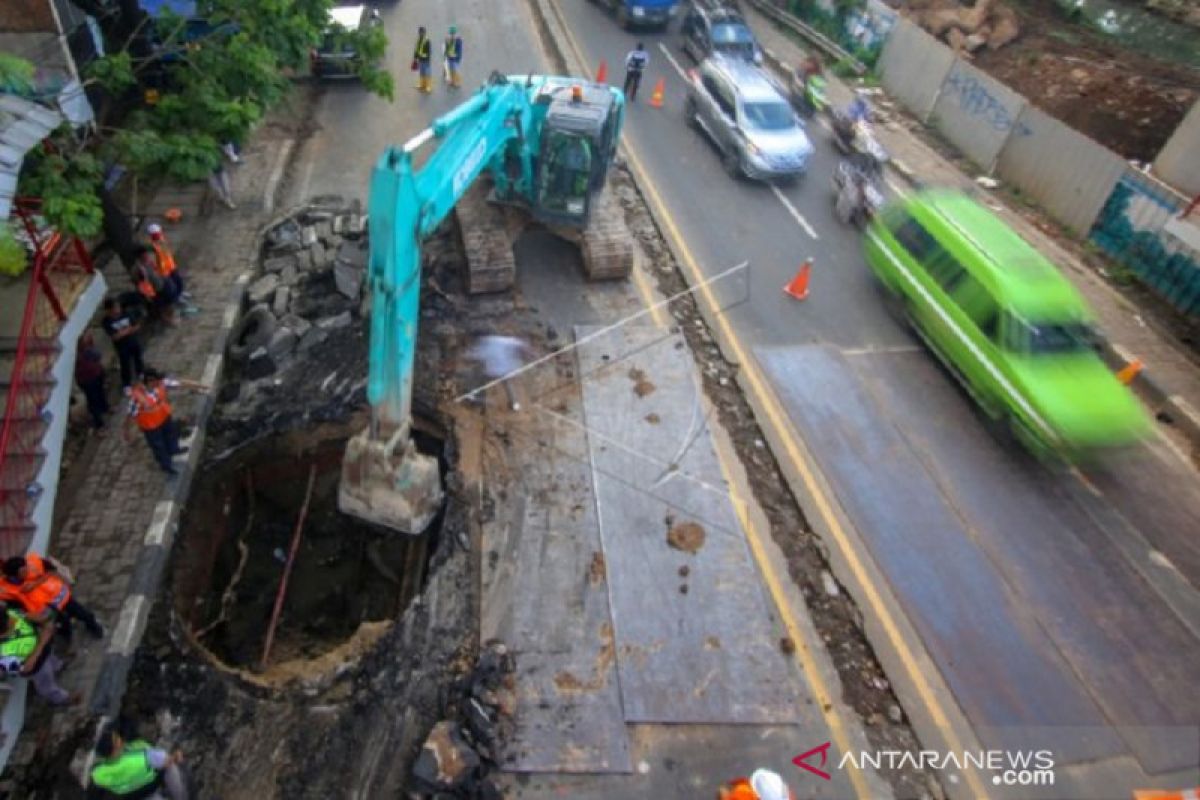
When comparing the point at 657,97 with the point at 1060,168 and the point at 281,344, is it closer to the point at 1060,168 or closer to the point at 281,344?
the point at 1060,168

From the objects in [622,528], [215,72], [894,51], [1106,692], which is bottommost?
[622,528]

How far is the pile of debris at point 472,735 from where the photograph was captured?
21.2ft

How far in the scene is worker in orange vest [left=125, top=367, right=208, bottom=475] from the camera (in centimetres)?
804

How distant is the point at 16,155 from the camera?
658 centimetres

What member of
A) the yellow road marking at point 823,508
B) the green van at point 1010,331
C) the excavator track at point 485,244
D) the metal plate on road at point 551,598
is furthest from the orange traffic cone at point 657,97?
the metal plate on road at point 551,598

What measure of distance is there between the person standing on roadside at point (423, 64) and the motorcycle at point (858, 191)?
9933 mm

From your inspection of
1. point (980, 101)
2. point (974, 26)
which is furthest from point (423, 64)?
point (974, 26)

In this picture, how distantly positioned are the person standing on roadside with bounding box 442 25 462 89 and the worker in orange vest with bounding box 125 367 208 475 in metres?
12.2

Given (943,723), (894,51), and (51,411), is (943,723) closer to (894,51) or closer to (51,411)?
(51,411)

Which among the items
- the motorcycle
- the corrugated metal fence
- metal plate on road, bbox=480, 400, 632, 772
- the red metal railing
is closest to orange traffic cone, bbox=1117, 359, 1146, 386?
the corrugated metal fence

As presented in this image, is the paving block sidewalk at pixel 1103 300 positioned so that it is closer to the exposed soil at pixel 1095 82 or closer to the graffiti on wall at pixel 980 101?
the graffiti on wall at pixel 980 101

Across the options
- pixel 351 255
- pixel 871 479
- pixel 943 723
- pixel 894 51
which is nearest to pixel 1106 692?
pixel 943 723

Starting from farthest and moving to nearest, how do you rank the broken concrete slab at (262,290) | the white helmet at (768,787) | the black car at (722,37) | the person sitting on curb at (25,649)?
1. the black car at (722,37)
2. the broken concrete slab at (262,290)
3. the person sitting on curb at (25,649)
4. the white helmet at (768,787)

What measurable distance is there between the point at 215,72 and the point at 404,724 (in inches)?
336
